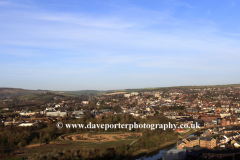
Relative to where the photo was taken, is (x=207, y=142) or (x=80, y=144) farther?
(x=80, y=144)

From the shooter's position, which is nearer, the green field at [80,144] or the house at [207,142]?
the house at [207,142]

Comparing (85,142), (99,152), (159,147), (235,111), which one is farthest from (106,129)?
(235,111)

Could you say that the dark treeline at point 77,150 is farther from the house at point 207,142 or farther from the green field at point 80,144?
the house at point 207,142

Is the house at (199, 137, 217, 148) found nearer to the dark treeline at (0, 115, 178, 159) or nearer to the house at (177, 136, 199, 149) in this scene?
the house at (177, 136, 199, 149)

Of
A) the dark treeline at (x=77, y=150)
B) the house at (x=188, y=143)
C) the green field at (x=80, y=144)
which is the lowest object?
the green field at (x=80, y=144)

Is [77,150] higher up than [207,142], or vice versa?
[207,142]

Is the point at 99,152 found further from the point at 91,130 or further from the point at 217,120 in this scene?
the point at 217,120

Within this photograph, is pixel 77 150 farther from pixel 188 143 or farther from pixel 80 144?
pixel 188 143

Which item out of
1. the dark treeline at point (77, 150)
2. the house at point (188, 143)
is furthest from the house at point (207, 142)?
the dark treeline at point (77, 150)

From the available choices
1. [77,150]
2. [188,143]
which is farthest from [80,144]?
[188,143]

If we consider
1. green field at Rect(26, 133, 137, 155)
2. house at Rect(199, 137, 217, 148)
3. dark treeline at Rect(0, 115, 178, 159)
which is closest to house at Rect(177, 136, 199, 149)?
house at Rect(199, 137, 217, 148)

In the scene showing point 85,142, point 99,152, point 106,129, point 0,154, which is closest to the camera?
point 99,152
